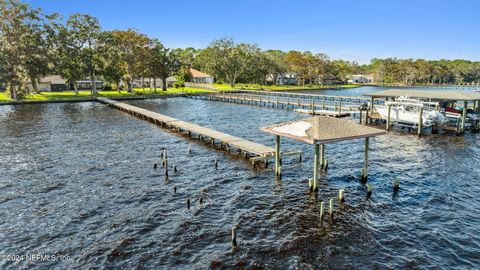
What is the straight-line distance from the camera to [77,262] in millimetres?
14055

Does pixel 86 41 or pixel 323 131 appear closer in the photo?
pixel 323 131

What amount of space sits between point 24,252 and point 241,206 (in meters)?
10.4

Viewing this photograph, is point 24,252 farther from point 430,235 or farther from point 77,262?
point 430,235

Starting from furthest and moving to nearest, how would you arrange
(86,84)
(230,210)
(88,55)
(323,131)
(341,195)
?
(86,84) → (88,55) → (323,131) → (341,195) → (230,210)

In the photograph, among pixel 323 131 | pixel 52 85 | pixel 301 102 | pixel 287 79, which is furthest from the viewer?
pixel 287 79

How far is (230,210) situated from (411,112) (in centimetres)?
3090

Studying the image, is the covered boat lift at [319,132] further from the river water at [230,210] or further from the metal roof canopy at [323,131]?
the river water at [230,210]

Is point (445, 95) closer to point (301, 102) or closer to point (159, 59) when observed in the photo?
point (301, 102)

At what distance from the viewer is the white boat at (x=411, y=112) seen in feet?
127

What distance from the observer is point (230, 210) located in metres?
18.9

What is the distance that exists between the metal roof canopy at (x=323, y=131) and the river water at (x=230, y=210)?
11.4 feet

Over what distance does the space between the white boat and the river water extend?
5.41m

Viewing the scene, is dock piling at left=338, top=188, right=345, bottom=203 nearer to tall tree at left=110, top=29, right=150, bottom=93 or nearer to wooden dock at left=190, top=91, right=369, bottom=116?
wooden dock at left=190, top=91, right=369, bottom=116

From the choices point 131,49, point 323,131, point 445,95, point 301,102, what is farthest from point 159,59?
point 323,131
